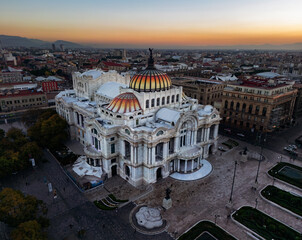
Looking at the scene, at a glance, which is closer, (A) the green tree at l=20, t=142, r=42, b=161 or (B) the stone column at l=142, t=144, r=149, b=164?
(B) the stone column at l=142, t=144, r=149, b=164

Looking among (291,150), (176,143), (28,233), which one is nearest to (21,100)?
(176,143)

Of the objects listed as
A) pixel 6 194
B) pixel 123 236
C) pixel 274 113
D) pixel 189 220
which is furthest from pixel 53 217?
pixel 274 113

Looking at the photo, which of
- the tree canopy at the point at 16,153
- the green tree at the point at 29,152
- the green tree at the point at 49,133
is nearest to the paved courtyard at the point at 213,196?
the green tree at the point at 29,152

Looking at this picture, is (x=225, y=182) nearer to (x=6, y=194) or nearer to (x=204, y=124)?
(x=204, y=124)

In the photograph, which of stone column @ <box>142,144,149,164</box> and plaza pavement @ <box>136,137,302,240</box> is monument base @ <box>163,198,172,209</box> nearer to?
plaza pavement @ <box>136,137,302,240</box>

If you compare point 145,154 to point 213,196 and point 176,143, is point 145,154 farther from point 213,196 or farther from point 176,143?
point 213,196

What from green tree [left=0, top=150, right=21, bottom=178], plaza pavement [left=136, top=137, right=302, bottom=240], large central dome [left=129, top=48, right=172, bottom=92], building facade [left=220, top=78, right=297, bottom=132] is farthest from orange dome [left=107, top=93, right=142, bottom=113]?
building facade [left=220, top=78, right=297, bottom=132]
